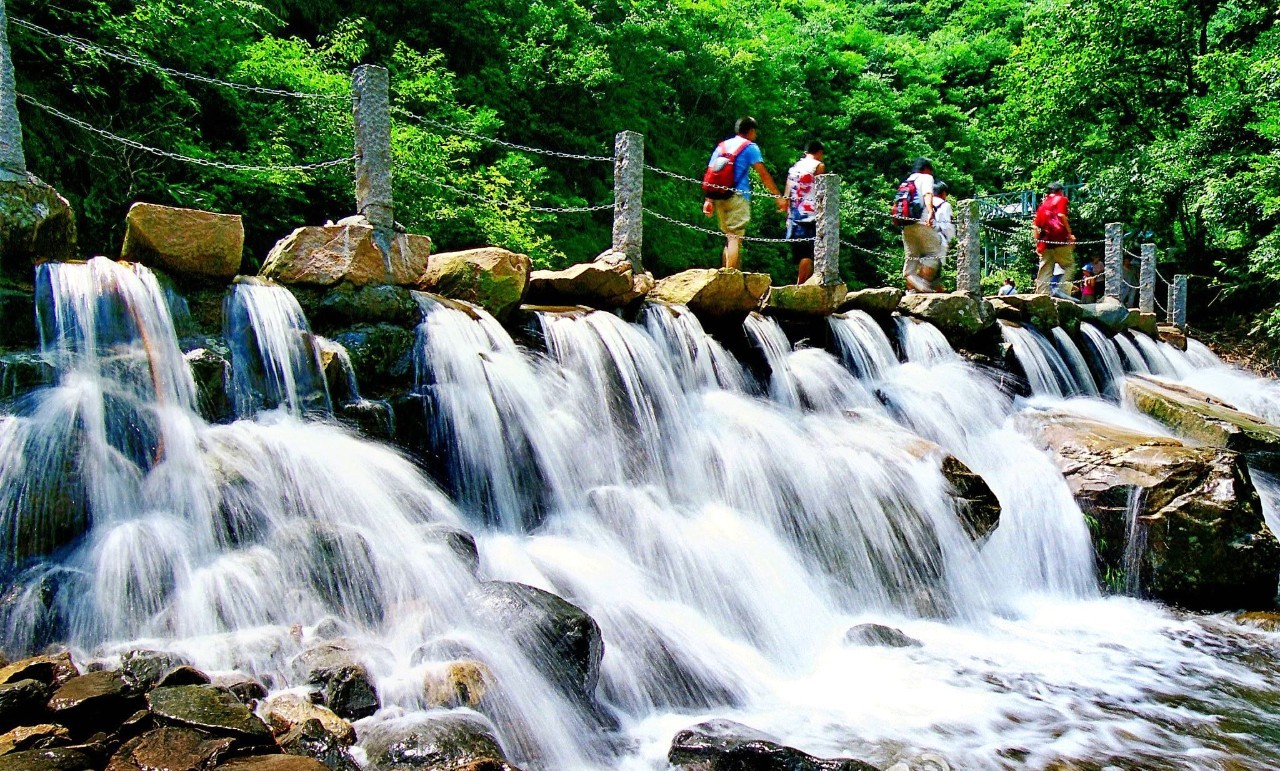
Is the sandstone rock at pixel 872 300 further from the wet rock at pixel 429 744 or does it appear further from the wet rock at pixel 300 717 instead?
the wet rock at pixel 300 717

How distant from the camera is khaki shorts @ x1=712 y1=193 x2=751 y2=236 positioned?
28.3 feet

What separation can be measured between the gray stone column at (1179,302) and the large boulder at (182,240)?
16.6 m

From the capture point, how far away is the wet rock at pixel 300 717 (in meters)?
3.04

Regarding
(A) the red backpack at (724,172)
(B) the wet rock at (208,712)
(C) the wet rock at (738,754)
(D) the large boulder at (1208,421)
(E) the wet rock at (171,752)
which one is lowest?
(C) the wet rock at (738,754)

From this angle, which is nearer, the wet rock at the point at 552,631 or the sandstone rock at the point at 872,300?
the wet rock at the point at 552,631

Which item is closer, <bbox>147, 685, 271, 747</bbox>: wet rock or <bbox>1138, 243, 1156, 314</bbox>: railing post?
<bbox>147, 685, 271, 747</bbox>: wet rock

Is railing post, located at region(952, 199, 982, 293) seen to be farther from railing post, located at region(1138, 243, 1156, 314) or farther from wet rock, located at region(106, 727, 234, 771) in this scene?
wet rock, located at region(106, 727, 234, 771)

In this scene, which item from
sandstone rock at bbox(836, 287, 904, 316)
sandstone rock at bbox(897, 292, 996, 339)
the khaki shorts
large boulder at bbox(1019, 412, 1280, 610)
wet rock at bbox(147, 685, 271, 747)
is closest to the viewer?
wet rock at bbox(147, 685, 271, 747)

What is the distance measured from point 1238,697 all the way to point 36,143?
405 inches

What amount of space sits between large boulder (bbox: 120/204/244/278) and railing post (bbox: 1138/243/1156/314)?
14.8 meters

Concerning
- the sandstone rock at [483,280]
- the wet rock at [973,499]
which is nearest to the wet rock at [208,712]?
the sandstone rock at [483,280]

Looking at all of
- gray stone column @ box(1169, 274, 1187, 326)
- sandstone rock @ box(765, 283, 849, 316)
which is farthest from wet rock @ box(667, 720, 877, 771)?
gray stone column @ box(1169, 274, 1187, 326)

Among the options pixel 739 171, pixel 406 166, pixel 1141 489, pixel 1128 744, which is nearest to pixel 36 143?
pixel 406 166

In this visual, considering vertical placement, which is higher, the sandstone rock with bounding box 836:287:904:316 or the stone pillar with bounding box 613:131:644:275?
the stone pillar with bounding box 613:131:644:275
